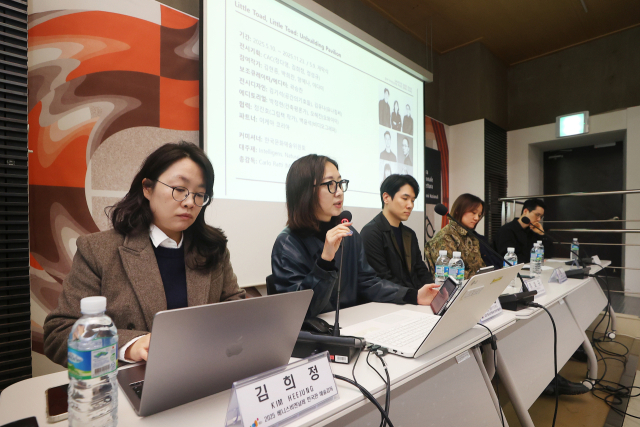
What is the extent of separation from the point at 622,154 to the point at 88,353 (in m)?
6.09

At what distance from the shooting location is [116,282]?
979 millimetres

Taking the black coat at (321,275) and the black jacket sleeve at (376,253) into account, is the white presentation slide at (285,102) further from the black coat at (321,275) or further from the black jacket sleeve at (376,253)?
the black coat at (321,275)

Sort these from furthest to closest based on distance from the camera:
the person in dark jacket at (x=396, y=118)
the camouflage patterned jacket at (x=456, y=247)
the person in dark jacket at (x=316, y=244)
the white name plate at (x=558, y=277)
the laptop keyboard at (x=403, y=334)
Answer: the person in dark jacket at (x=396, y=118) < the camouflage patterned jacket at (x=456, y=247) < the white name plate at (x=558, y=277) < the person in dark jacket at (x=316, y=244) < the laptop keyboard at (x=403, y=334)

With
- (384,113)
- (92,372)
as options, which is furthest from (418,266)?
(92,372)


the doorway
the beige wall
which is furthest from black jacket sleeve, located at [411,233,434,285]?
the doorway

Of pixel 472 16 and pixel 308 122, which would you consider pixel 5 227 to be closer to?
pixel 308 122

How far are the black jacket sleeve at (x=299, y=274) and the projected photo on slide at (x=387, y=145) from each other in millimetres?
1935

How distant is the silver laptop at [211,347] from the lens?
1.71 feet

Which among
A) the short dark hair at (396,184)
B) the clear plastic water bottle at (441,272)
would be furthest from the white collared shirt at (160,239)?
the short dark hair at (396,184)

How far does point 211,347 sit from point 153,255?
1.86ft

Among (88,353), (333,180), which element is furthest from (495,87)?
(88,353)

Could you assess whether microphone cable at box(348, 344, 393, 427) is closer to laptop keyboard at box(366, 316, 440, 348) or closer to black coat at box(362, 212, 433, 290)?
laptop keyboard at box(366, 316, 440, 348)

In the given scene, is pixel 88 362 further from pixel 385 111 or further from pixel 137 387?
pixel 385 111

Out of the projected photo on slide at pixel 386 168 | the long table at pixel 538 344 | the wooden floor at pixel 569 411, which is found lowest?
the wooden floor at pixel 569 411
